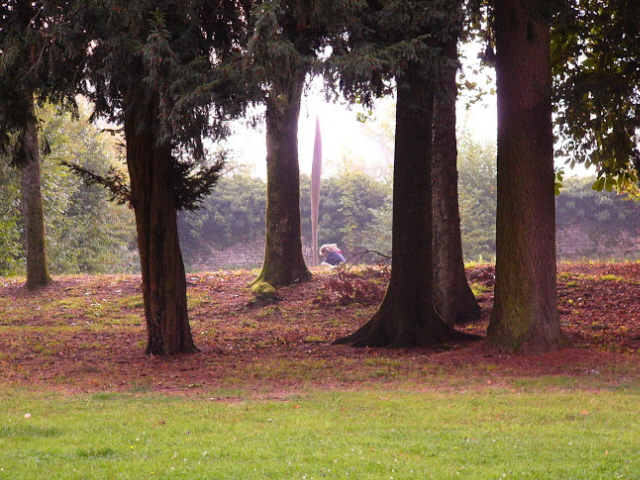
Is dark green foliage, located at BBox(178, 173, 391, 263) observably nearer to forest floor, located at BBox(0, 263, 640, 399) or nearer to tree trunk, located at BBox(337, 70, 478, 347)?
forest floor, located at BBox(0, 263, 640, 399)

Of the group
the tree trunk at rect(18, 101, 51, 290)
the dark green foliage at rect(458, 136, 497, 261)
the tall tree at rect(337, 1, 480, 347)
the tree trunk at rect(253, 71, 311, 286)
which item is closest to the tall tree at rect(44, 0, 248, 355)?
the tall tree at rect(337, 1, 480, 347)

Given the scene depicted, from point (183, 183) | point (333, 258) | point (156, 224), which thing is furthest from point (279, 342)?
point (333, 258)

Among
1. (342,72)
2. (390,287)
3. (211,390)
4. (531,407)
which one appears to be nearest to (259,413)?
(211,390)

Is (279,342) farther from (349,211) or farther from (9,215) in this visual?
(349,211)

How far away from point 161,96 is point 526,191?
16.0 feet

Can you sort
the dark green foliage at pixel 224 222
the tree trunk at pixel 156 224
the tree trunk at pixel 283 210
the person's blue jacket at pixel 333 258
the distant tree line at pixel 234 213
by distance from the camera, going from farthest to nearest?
the dark green foliage at pixel 224 222 < the distant tree line at pixel 234 213 < the person's blue jacket at pixel 333 258 < the tree trunk at pixel 283 210 < the tree trunk at pixel 156 224

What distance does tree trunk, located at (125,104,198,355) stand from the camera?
10.6 meters

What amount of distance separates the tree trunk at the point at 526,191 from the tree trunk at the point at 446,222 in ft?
9.50

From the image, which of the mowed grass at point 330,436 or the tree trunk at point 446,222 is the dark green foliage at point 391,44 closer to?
the tree trunk at point 446,222

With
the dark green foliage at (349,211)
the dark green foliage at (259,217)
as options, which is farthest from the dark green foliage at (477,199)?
the dark green foliage at (349,211)

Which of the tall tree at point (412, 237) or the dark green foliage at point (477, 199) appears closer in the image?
the tall tree at point (412, 237)

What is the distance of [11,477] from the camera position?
16.1 feet

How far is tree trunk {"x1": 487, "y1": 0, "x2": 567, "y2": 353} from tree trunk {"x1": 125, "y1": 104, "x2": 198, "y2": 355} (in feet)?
14.9

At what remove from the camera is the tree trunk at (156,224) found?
10.6 metres
